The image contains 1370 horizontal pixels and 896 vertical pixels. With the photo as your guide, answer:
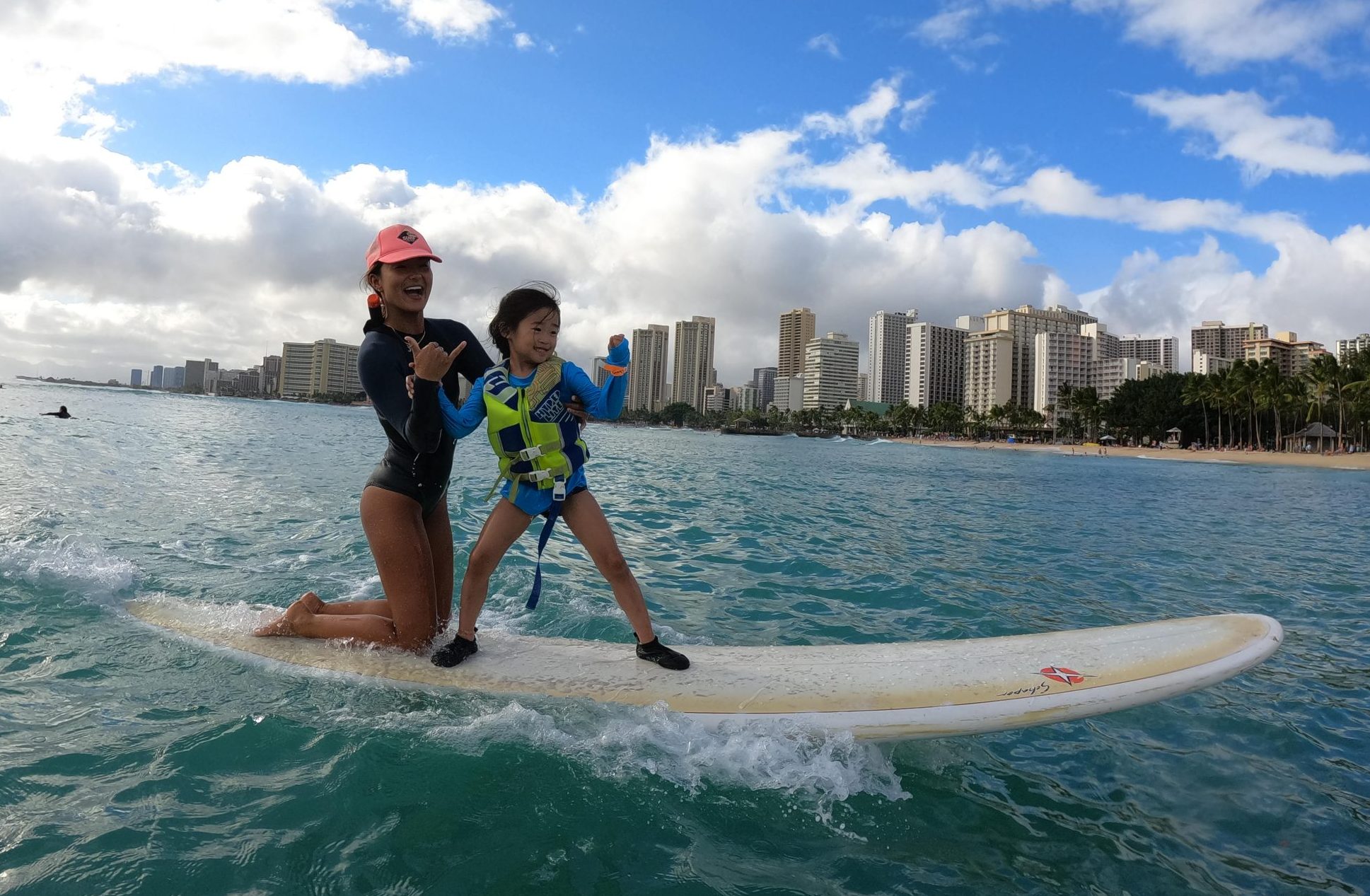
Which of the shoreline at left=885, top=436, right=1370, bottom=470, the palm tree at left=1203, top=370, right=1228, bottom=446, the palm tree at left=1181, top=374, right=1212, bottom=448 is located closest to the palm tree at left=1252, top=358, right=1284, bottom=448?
the palm tree at left=1203, top=370, right=1228, bottom=446

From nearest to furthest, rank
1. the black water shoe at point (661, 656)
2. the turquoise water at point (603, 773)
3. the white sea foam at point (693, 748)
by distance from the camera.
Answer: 1. the turquoise water at point (603, 773)
2. the white sea foam at point (693, 748)
3. the black water shoe at point (661, 656)

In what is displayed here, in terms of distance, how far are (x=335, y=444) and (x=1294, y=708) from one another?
40597mm

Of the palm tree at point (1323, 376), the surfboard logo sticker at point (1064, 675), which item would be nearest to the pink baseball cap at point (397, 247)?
the surfboard logo sticker at point (1064, 675)

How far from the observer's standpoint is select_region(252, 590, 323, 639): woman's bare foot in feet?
16.1

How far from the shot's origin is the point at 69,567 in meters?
6.94

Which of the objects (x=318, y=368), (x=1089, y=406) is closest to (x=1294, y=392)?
(x=1089, y=406)

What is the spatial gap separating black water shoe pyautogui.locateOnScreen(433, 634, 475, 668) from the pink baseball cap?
2.30m

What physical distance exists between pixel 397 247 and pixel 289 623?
8.88ft

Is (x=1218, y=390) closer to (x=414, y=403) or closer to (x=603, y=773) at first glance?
(x=603, y=773)

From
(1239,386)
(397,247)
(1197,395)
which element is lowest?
(397,247)

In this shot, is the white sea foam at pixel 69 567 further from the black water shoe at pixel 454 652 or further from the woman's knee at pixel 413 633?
the black water shoe at pixel 454 652

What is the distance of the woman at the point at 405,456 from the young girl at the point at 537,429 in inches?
9.8

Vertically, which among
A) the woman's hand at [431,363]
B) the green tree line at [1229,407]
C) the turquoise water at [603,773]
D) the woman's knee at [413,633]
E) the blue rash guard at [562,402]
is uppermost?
the green tree line at [1229,407]

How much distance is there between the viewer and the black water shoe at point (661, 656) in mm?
4411
